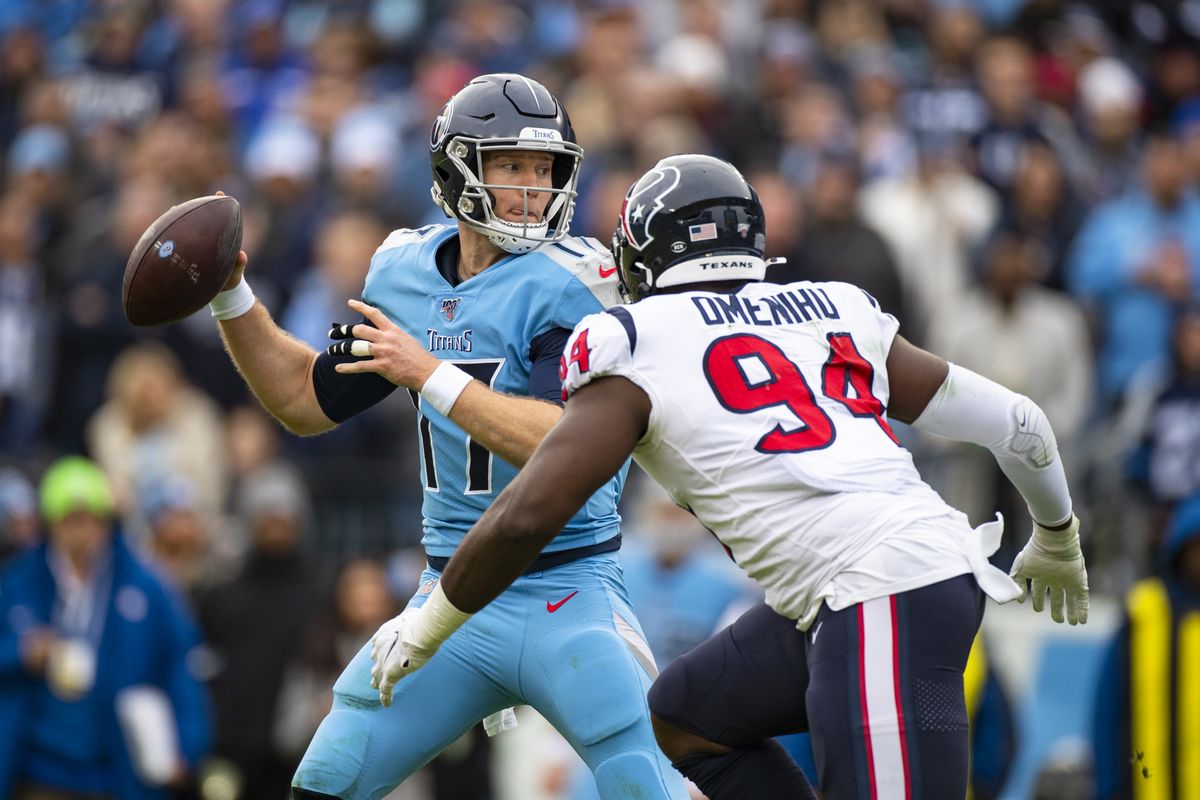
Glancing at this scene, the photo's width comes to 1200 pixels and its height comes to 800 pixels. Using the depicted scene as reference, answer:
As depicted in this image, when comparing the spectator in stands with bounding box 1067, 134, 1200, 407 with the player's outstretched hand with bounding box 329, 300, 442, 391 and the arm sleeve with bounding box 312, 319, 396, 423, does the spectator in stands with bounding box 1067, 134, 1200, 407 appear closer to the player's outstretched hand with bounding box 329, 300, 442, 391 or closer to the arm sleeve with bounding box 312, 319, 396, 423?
the arm sleeve with bounding box 312, 319, 396, 423

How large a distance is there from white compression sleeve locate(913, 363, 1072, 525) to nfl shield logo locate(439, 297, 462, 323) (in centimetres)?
122

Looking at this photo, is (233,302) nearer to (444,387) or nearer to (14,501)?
(444,387)

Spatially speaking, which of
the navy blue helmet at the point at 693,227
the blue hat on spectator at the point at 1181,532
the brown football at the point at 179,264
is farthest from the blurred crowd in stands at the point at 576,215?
the navy blue helmet at the point at 693,227

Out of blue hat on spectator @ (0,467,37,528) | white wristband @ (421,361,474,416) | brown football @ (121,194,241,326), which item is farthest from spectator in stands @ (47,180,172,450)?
white wristband @ (421,361,474,416)

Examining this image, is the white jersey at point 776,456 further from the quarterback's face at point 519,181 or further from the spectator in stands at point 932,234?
the spectator in stands at point 932,234

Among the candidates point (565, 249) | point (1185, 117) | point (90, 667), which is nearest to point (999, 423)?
point (565, 249)

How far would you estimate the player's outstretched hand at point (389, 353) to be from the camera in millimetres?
4816

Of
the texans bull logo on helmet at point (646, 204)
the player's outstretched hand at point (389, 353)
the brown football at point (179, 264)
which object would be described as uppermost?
the texans bull logo on helmet at point (646, 204)

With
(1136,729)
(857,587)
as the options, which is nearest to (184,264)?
(857,587)

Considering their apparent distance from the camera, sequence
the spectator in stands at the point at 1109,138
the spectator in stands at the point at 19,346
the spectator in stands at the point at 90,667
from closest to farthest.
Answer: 1. the spectator in stands at the point at 90,667
2. the spectator in stands at the point at 19,346
3. the spectator in stands at the point at 1109,138

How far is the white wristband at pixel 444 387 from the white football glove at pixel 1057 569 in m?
1.45

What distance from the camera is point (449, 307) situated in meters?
5.06

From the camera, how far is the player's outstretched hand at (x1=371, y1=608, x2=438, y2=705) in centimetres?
450

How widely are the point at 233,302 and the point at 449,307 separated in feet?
2.25
